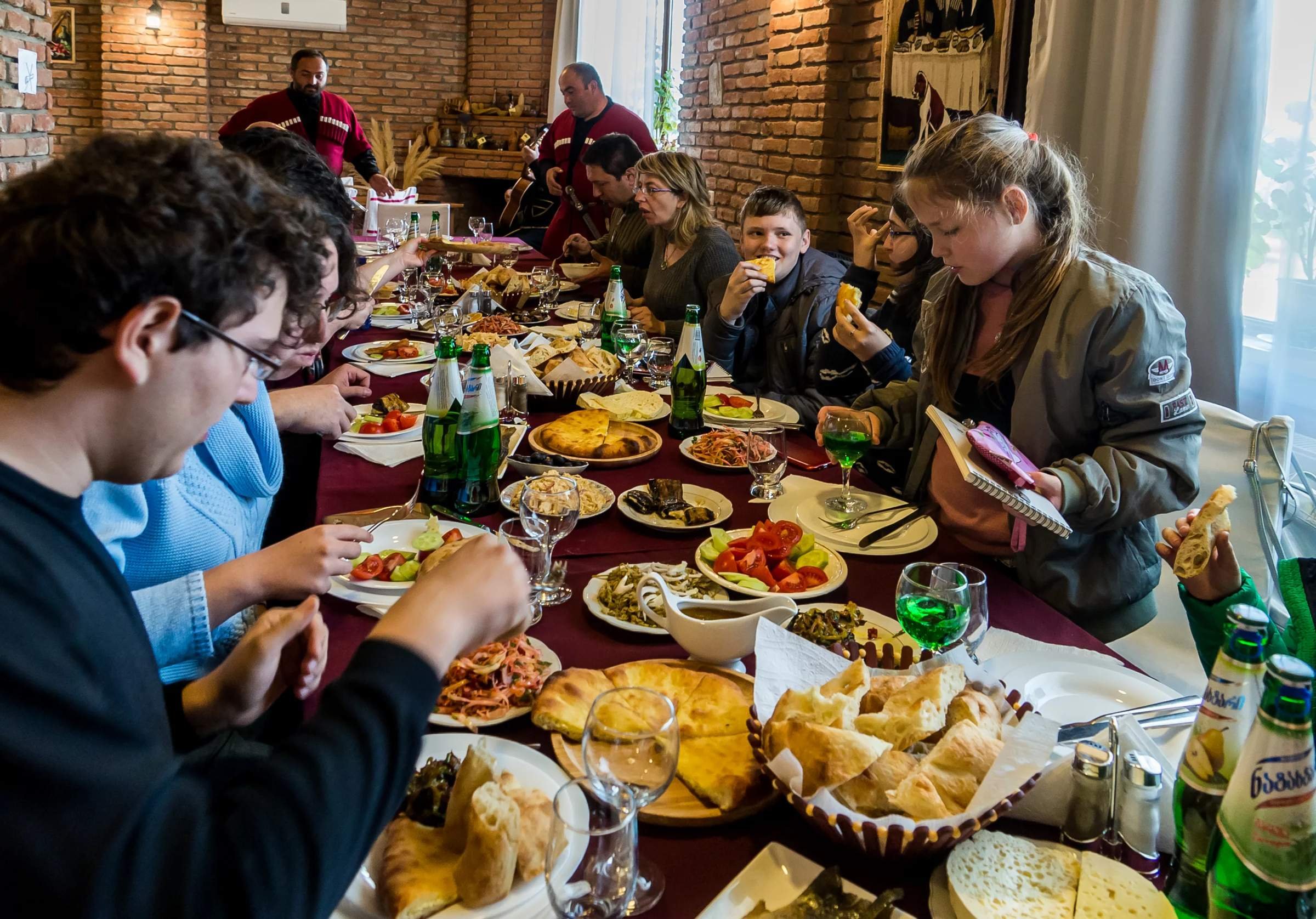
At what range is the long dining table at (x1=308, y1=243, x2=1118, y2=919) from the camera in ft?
3.05

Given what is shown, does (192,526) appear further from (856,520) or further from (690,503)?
(856,520)

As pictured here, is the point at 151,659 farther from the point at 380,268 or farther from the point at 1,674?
the point at 380,268

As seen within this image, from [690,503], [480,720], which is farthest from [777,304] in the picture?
[480,720]

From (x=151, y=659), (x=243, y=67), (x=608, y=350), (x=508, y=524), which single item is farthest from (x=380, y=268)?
(x=243, y=67)

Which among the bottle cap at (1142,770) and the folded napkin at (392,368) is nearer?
the bottle cap at (1142,770)

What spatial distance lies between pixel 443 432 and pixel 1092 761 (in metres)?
1.34

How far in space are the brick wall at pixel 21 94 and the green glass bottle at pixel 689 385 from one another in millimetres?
2651

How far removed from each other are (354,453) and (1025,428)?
146 cm

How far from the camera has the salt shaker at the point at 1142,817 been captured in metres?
0.92

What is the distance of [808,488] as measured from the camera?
6.61 feet

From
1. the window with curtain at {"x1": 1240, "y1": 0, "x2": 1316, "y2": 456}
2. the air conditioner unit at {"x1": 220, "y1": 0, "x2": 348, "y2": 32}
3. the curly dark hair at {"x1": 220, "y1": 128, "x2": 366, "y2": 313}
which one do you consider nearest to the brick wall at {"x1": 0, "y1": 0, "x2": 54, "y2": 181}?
the curly dark hair at {"x1": 220, "y1": 128, "x2": 366, "y2": 313}

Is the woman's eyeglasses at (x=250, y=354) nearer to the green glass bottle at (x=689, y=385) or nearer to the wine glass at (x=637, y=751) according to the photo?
the wine glass at (x=637, y=751)

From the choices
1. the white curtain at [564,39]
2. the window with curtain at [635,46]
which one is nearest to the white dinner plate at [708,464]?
the window with curtain at [635,46]

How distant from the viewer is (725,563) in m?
1.58
